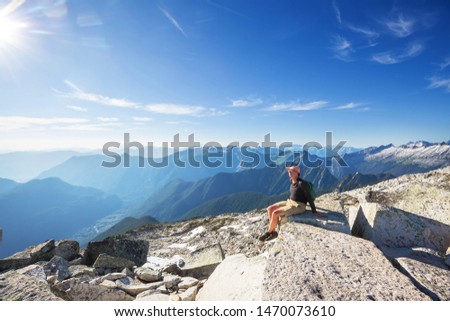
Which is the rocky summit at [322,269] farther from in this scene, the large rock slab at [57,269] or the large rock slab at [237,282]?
the large rock slab at [57,269]

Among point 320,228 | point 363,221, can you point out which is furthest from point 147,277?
point 363,221

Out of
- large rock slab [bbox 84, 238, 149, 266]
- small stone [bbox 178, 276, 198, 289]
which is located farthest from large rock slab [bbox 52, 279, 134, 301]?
large rock slab [bbox 84, 238, 149, 266]

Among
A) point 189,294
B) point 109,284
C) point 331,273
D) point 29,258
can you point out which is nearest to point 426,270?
point 331,273

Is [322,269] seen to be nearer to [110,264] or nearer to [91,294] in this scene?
[91,294]

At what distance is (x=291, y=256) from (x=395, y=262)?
11.8ft

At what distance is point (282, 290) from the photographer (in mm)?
6914

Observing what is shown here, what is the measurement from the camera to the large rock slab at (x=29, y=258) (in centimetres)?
1797

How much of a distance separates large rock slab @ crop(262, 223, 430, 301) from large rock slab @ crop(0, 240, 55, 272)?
18.6 metres

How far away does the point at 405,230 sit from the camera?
438 inches

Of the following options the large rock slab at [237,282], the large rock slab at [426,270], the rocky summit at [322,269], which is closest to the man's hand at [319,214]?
the rocky summit at [322,269]

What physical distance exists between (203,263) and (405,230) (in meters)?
9.04

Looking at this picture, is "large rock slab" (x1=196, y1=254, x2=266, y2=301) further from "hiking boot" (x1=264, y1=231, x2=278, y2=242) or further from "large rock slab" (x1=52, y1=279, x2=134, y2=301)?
"hiking boot" (x1=264, y1=231, x2=278, y2=242)

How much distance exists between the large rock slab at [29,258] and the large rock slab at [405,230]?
70.9ft
